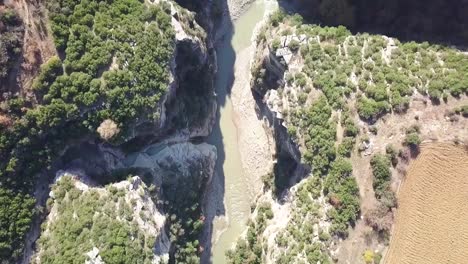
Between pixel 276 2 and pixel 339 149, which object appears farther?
pixel 276 2

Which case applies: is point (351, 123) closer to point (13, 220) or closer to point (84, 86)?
point (84, 86)

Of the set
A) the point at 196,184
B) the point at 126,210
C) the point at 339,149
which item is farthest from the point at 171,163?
the point at 339,149

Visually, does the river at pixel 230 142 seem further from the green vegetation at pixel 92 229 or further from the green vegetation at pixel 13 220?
the green vegetation at pixel 13 220

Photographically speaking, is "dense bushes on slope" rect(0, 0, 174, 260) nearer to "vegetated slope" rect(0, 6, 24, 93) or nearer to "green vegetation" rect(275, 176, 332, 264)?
"vegetated slope" rect(0, 6, 24, 93)

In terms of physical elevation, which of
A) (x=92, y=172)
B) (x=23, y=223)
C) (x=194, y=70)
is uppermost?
(x=194, y=70)

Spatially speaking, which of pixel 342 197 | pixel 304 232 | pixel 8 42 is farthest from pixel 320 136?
pixel 8 42

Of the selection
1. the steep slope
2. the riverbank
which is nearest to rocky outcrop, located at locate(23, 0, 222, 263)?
the steep slope

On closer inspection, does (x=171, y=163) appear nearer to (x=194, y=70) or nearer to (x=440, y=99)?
(x=194, y=70)
